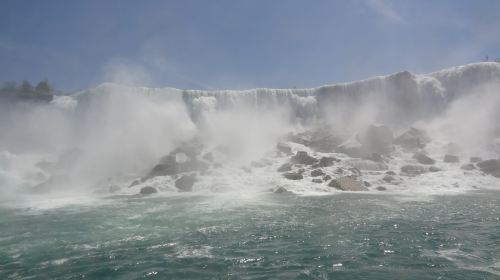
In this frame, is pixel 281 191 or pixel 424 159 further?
pixel 424 159

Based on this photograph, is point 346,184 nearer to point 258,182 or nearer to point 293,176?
point 293,176

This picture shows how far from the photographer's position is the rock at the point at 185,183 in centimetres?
2318

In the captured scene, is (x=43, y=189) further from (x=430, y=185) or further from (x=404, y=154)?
(x=404, y=154)

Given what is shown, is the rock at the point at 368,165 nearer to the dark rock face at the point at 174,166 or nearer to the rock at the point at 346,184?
the rock at the point at 346,184

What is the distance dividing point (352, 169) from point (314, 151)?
703 centimetres

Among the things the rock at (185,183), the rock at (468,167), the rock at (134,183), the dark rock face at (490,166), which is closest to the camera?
the rock at (185,183)

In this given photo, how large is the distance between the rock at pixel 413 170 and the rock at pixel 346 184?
4.75m

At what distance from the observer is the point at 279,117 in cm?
4097

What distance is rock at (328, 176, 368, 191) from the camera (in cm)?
2178

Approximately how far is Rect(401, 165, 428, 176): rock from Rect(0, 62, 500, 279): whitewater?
0.40 ft

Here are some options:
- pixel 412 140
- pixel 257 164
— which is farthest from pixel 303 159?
pixel 412 140

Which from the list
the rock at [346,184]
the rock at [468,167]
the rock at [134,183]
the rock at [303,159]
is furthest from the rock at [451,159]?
the rock at [134,183]

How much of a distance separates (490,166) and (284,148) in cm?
1442

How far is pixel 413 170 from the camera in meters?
25.5
